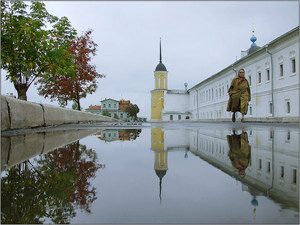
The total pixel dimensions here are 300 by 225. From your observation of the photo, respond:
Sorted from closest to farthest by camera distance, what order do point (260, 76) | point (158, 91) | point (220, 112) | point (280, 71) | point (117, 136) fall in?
point (117, 136), point (280, 71), point (260, 76), point (220, 112), point (158, 91)

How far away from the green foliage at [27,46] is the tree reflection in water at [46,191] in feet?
28.8

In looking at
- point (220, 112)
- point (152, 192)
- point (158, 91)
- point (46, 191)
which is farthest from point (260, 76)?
point (158, 91)

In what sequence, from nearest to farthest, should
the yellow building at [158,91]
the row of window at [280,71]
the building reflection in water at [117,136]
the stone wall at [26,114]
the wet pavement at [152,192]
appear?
the wet pavement at [152,192], the building reflection in water at [117,136], the stone wall at [26,114], the row of window at [280,71], the yellow building at [158,91]

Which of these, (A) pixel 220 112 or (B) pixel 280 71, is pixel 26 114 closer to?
(B) pixel 280 71

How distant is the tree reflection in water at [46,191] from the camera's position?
1.17 m

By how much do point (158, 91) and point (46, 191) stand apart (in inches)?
3445

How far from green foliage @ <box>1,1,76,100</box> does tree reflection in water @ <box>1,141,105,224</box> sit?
877 centimetres

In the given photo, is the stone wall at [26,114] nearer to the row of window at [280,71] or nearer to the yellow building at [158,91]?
the row of window at [280,71]

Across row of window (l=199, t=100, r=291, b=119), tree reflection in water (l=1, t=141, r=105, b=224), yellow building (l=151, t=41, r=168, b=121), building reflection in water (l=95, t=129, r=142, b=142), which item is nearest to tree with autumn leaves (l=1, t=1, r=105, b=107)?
building reflection in water (l=95, t=129, r=142, b=142)

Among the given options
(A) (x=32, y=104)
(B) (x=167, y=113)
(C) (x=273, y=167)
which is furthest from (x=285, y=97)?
(B) (x=167, y=113)

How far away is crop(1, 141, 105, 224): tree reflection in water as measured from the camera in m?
1.17

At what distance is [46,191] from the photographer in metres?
1.46

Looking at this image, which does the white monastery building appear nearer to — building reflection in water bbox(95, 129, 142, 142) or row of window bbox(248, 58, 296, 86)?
row of window bbox(248, 58, 296, 86)

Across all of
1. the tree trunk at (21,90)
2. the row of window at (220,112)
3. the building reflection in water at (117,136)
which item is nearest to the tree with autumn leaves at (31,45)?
the tree trunk at (21,90)
